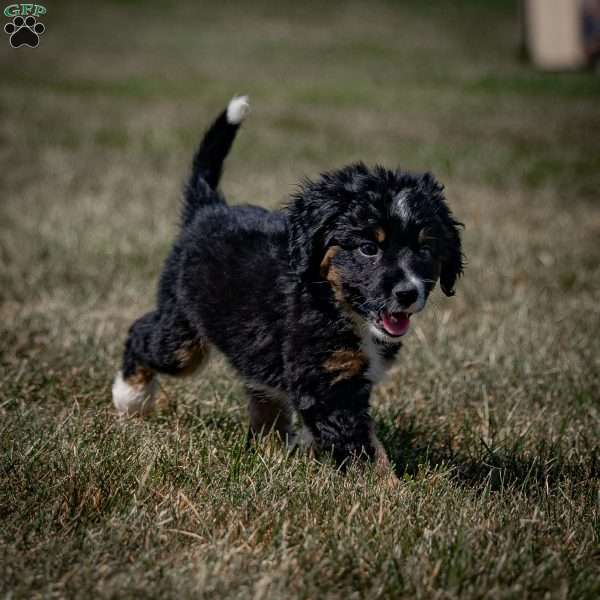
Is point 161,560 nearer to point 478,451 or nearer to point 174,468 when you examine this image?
point 174,468

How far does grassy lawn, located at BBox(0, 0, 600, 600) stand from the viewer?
2.45 meters

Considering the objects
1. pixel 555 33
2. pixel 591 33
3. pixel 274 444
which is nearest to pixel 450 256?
pixel 274 444

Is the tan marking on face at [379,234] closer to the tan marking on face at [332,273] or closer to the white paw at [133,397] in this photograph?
the tan marking on face at [332,273]

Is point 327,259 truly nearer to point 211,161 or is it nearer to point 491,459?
point 491,459

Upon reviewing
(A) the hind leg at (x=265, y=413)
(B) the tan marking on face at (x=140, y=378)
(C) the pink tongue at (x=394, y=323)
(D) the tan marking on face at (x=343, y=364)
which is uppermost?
(C) the pink tongue at (x=394, y=323)

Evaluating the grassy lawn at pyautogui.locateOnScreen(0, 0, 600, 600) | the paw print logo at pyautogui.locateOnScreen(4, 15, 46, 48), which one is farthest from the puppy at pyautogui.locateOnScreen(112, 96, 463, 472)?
the paw print logo at pyautogui.locateOnScreen(4, 15, 46, 48)

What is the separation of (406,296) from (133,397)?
4.62ft

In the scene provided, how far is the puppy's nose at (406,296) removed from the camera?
2967 millimetres

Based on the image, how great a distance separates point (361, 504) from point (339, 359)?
21.7 inches

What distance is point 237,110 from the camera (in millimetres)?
3949

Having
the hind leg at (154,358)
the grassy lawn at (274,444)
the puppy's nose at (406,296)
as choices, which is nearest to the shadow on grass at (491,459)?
the grassy lawn at (274,444)

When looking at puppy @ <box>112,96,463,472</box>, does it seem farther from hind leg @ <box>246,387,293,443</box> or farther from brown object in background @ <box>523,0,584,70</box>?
brown object in background @ <box>523,0,584,70</box>

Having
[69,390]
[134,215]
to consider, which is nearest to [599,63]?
[134,215]

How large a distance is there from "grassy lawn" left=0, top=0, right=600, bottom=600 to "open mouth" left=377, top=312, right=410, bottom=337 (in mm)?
505
